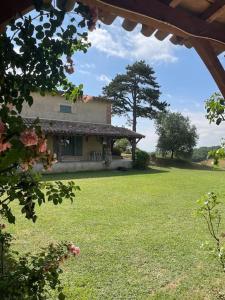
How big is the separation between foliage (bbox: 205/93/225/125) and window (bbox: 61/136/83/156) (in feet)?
74.1

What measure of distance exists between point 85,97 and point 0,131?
1658 millimetres

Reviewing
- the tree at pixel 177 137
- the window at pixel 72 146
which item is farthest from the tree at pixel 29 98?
the tree at pixel 177 137

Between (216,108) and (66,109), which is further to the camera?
(66,109)

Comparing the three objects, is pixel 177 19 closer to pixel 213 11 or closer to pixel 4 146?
pixel 213 11

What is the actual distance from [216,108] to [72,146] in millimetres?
23494

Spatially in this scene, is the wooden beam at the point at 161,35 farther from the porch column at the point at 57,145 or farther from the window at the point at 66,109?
the window at the point at 66,109

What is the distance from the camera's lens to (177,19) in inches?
103

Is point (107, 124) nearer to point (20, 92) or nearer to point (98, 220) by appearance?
point (98, 220)

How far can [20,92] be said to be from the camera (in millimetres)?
2523

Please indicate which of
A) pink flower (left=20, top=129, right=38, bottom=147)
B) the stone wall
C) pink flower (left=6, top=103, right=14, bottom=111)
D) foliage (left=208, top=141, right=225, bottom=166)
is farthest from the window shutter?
pink flower (left=20, top=129, right=38, bottom=147)

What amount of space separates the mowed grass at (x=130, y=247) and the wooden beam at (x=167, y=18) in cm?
338

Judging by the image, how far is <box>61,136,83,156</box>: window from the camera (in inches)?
1036

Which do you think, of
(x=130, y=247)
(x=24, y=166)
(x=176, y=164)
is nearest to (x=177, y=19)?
(x=24, y=166)

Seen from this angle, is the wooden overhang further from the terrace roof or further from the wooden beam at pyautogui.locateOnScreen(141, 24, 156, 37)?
the terrace roof
